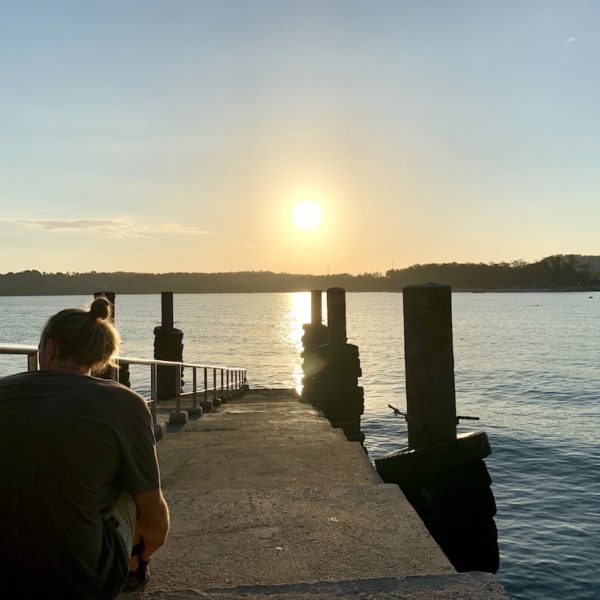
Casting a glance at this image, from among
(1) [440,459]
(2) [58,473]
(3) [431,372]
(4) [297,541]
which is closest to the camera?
(2) [58,473]

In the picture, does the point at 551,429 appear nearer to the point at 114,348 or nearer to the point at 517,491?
the point at 517,491

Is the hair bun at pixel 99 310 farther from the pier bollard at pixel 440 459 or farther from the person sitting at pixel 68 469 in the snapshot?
the pier bollard at pixel 440 459

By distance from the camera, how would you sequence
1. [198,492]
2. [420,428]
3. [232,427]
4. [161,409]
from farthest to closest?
[161,409]
[232,427]
[420,428]
[198,492]

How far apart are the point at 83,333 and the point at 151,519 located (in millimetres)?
773

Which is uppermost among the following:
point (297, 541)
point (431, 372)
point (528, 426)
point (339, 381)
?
point (431, 372)

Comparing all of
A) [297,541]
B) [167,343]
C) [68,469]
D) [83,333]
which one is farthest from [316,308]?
[68,469]

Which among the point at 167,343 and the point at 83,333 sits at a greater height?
the point at 83,333

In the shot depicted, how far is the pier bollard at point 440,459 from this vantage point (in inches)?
217

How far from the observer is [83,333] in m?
2.40

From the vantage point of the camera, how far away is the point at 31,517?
7.21ft

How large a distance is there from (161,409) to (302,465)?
926 centimetres

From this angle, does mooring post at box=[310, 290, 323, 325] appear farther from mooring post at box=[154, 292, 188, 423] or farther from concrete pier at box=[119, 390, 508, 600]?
concrete pier at box=[119, 390, 508, 600]

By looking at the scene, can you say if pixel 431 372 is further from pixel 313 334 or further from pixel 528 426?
pixel 528 426

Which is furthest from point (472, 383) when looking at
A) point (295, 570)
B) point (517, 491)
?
point (295, 570)
